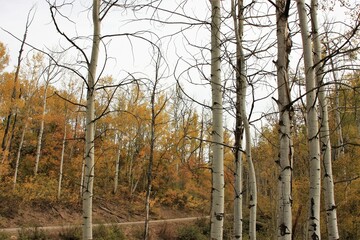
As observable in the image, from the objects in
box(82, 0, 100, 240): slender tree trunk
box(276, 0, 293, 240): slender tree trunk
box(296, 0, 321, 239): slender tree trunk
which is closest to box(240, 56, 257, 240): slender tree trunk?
box(296, 0, 321, 239): slender tree trunk

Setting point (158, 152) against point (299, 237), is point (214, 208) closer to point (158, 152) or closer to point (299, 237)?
point (299, 237)

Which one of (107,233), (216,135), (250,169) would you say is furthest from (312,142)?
(107,233)

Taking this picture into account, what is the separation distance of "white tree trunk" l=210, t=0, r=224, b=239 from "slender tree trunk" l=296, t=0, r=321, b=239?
803 mm

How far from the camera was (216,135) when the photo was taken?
10.6ft

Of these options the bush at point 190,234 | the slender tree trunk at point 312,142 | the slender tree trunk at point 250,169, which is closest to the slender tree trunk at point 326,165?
the slender tree trunk at point 312,142

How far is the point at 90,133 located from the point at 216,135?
130cm

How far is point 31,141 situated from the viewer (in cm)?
2634

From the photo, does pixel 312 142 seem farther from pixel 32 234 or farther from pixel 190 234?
pixel 190 234

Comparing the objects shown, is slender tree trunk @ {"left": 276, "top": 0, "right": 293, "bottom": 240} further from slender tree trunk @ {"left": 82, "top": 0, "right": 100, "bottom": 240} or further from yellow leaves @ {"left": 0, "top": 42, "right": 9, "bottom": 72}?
yellow leaves @ {"left": 0, "top": 42, "right": 9, "bottom": 72}

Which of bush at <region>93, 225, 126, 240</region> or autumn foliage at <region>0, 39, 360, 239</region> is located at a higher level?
autumn foliage at <region>0, 39, 360, 239</region>

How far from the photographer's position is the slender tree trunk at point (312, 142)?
8.74 feet

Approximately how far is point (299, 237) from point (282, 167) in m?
14.1

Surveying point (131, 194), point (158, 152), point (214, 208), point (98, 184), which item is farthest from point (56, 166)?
point (214, 208)

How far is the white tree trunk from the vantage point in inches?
121
